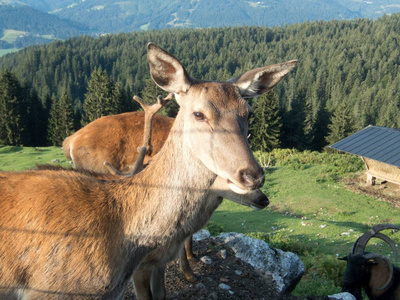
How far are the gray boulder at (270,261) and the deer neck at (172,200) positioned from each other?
4230mm

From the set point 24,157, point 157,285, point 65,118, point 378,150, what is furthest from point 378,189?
point 65,118

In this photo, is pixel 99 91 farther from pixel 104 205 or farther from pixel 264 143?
pixel 104 205

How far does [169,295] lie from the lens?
19.8 feet

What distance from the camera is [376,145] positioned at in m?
20.3

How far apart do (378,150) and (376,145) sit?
0.74 meters

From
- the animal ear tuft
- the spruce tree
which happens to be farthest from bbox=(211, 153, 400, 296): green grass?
the spruce tree

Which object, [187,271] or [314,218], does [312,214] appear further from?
[187,271]

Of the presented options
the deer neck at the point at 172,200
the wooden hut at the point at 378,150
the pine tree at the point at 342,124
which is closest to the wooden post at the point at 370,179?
the wooden hut at the point at 378,150

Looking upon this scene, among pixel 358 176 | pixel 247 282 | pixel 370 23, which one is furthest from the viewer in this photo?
pixel 370 23

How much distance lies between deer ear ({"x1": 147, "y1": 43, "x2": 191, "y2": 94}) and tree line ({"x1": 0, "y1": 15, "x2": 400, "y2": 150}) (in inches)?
2087

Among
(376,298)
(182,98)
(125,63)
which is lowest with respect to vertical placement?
(125,63)

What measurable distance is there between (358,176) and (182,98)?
2092 centimetres

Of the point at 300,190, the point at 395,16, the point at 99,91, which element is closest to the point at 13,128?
the point at 99,91

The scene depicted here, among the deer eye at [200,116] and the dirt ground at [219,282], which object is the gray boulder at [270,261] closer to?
the dirt ground at [219,282]
